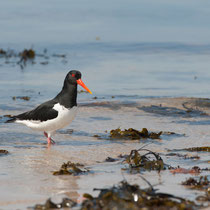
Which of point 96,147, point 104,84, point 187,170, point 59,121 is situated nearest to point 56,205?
point 187,170

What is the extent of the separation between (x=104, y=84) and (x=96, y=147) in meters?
6.18

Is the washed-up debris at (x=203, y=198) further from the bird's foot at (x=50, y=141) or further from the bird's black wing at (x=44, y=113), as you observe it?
the bird's black wing at (x=44, y=113)

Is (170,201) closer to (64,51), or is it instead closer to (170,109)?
(170,109)

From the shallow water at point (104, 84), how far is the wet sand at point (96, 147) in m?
0.01

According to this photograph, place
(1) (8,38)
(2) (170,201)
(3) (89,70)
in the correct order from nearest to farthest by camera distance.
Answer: (2) (170,201) → (3) (89,70) → (1) (8,38)

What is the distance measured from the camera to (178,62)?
58.7 feet

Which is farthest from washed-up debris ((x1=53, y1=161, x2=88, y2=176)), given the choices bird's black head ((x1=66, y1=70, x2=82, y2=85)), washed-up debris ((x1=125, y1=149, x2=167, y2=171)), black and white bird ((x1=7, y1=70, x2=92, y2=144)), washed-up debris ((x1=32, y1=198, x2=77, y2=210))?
bird's black head ((x1=66, y1=70, x2=82, y2=85))

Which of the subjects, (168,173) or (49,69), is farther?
(49,69)

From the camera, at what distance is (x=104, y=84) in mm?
14094

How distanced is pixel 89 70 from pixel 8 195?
434 inches

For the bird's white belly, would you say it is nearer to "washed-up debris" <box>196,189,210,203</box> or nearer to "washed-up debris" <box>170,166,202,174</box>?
"washed-up debris" <box>170,166,202,174</box>

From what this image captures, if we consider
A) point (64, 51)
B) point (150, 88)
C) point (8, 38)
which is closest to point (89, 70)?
point (150, 88)

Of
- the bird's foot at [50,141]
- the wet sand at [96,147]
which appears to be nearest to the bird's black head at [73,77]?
the wet sand at [96,147]

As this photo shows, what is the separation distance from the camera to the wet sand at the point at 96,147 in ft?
18.3
